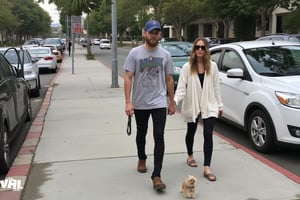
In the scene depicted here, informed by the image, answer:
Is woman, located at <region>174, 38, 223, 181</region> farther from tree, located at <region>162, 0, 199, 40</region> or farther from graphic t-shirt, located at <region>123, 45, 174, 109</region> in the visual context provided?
tree, located at <region>162, 0, 199, 40</region>

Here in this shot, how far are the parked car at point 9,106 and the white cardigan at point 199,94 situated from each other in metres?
2.26

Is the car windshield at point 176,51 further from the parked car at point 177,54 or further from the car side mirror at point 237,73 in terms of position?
the car side mirror at point 237,73

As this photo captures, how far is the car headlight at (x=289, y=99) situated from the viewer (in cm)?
564

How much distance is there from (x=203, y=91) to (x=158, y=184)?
1.18 m

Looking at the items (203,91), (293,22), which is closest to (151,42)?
(203,91)

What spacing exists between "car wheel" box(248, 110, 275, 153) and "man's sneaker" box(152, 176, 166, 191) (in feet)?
6.57

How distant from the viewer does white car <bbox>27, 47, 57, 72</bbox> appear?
70.7ft

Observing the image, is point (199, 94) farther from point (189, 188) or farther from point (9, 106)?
point (9, 106)

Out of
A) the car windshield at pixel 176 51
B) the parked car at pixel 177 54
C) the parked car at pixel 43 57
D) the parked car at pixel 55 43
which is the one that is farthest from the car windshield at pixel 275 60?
the parked car at pixel 55 43

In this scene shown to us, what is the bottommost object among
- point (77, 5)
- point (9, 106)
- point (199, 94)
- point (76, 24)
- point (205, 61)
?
point (9, 106)

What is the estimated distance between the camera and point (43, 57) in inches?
858

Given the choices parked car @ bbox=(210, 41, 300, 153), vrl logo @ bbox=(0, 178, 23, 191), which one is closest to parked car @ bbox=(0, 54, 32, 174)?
vrl logo @ bbox=(0, 178, 23, 191)

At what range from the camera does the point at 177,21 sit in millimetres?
52500

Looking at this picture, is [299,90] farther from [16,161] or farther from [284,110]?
[16,161]
